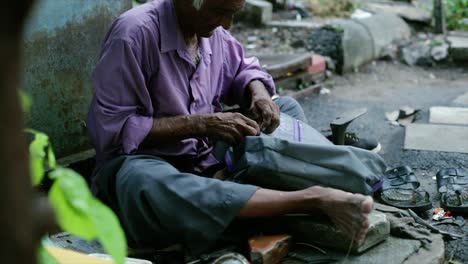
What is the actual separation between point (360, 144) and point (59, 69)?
2.05m

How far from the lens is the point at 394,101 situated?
6.47 meters

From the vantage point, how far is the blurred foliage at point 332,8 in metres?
9.21

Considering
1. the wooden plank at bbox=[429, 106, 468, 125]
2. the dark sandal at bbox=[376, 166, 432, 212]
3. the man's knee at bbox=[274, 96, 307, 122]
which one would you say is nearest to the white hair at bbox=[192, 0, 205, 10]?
the man's knee at bbox=[274, 96, 307, 122]

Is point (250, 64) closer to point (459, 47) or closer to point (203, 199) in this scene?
point (203, 199)

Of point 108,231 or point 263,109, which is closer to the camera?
point 108,231

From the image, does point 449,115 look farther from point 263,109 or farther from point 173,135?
point 173,135

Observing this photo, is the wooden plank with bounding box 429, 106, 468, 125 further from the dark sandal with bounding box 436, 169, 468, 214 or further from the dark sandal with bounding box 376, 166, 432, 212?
the dark sandal with bounding box 376, 166, 432, 212

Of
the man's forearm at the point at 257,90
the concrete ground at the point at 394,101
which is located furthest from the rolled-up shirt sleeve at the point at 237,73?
the concrete ground at the point at 394,101

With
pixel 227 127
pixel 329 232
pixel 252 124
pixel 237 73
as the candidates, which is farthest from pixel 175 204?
pixel 237 73

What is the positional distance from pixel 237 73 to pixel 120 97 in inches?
39.6

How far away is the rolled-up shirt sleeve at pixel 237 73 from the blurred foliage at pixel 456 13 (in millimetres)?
5412

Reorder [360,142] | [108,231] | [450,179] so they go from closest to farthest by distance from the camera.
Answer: [108,231] < [450,179] < [360,142]

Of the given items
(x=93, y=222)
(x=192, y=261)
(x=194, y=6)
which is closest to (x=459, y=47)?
(x=194, y=6)

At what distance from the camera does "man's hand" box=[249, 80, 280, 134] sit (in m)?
3.66
